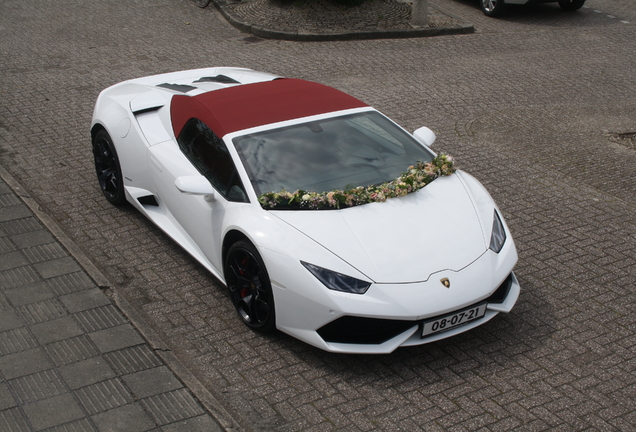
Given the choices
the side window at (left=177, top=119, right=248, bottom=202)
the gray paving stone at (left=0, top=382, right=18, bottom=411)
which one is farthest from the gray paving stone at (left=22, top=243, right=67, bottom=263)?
the gray paving stone at (left=0, top=382, right=18, bottom=411)

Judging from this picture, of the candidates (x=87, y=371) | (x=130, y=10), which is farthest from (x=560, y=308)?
(x=130, y=10)

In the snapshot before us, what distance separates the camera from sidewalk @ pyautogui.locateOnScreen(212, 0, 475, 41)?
12898mm

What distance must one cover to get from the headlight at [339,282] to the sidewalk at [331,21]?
30.2 feet

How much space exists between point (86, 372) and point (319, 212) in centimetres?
190

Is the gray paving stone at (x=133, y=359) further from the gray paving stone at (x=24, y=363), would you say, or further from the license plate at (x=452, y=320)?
the license plate at (x=452, y=320)

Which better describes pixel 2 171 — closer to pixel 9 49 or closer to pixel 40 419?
pixel 40 419

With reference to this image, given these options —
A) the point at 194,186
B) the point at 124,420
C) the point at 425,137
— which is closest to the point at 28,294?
the point at 194,186

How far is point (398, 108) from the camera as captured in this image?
31.0 ft

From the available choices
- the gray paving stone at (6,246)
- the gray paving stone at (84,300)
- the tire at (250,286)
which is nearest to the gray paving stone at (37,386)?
the gray paving stone at (84,300)

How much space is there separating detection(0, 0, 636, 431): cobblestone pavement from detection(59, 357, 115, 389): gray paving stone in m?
0.51

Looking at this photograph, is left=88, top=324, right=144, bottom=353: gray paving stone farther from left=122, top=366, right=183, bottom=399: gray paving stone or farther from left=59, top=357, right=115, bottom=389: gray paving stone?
left=122, top=366, right=183, bottom=399: gray paving stone

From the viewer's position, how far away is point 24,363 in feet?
14.7

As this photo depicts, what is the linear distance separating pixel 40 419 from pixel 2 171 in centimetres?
407

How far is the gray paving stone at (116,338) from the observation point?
4707 mm
